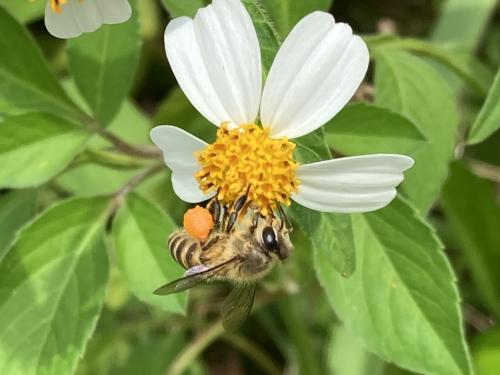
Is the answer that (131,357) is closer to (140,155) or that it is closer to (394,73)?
(140,155)

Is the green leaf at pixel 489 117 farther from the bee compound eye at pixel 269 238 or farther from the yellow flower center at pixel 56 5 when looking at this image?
the yellow flower center at pixel 56 5

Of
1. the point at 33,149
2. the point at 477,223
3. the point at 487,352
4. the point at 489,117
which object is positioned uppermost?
the point at 489,117

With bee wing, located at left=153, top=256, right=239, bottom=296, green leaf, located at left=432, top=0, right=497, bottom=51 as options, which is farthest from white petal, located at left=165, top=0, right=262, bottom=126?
green leaf, located at left=432, top=0, right=497, bottom=51

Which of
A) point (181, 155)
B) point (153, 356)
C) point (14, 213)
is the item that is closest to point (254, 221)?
point (181, 155)

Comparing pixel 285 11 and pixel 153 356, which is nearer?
pixel 285 11

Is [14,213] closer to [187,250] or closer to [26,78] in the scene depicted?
[26,78]

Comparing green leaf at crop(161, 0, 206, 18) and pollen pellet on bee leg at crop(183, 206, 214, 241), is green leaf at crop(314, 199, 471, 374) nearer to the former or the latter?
pollen pellet on bee leg at crop(183, 206, 214, 241)

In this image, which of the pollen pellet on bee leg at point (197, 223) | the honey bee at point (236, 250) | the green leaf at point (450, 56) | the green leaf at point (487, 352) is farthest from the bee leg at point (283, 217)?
the green leaf at point (487, 352)
